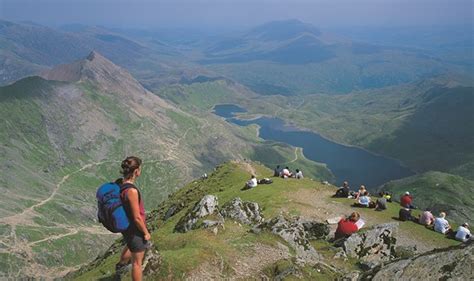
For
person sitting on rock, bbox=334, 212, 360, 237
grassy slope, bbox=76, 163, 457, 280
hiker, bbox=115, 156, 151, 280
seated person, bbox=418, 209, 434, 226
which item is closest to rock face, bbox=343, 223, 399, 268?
person sitting on rock, bbox=334, 212, 360, 237

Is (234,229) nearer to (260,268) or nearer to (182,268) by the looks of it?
(260,268)

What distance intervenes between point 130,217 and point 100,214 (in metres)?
1.39

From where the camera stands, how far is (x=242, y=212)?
178 feet

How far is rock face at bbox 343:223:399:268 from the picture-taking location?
40.2 metres

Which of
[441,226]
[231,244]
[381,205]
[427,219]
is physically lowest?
[381,205]

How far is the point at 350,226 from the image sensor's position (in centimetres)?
4344

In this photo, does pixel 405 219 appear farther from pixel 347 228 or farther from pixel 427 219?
pixel 347 228

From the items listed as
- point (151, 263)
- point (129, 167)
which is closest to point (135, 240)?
point (129, 167)

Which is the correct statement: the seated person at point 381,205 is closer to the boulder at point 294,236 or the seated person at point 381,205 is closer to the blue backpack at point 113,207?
the boulder at point 294,236

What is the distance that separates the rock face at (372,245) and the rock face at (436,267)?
1549 cm

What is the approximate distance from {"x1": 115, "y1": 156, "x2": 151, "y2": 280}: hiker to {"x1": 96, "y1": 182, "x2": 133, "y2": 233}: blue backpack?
0.16 meters

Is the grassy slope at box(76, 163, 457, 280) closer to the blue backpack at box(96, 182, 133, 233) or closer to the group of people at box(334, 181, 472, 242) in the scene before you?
the group of people at box(334, 181, 472, 242)

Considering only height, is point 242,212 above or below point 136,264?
below

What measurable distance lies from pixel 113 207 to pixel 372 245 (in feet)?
95.2
